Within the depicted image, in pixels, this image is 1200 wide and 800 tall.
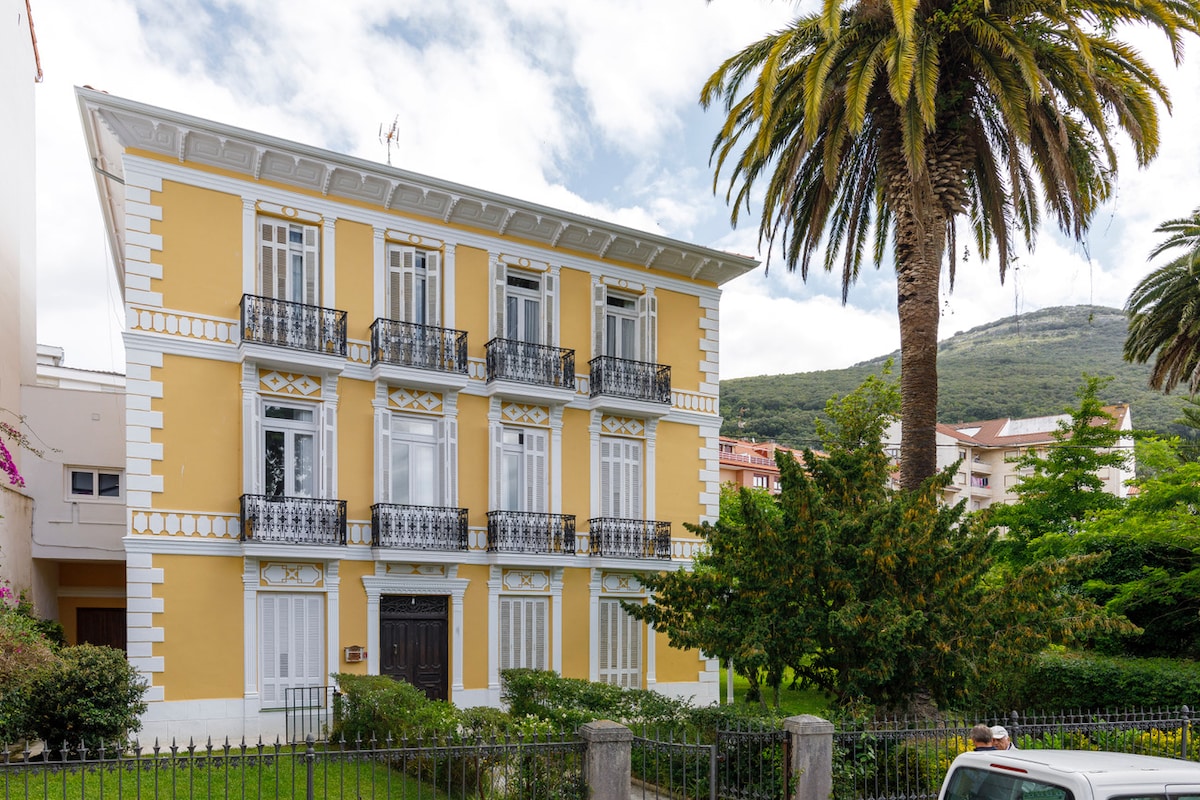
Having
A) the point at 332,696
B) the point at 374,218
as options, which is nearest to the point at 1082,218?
the point at 374,218

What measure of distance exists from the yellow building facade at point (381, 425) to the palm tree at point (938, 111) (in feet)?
17.0

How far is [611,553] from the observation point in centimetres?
2114

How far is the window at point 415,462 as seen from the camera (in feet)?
63.6

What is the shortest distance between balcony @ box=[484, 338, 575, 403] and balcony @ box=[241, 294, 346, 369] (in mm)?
3103

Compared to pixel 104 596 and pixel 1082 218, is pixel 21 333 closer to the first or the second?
pixel 104 596

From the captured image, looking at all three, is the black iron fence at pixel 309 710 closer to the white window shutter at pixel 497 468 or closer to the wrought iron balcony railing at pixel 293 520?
the wrought iron balcony railing at pixel 293 520

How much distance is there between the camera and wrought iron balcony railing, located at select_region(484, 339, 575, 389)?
20.2 metres

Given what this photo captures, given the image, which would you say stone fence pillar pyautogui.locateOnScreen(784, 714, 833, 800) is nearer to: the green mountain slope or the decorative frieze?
the decorative frieze

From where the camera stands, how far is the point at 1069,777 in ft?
20.9

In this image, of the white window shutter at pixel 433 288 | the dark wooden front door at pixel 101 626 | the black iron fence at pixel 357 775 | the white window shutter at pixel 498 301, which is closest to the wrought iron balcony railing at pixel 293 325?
the white window shutter at pixel 433 288

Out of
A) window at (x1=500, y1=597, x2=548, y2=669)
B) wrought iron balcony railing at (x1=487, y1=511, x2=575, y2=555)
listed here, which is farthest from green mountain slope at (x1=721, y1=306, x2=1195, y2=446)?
window at (x1=500, y1=597, x2=548, y2=669)

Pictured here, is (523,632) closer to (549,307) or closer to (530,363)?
(530,363)

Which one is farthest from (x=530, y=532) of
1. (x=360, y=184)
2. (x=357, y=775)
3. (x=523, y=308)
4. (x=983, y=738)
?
(x=983, y=738)

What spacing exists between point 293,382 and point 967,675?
1222cm
